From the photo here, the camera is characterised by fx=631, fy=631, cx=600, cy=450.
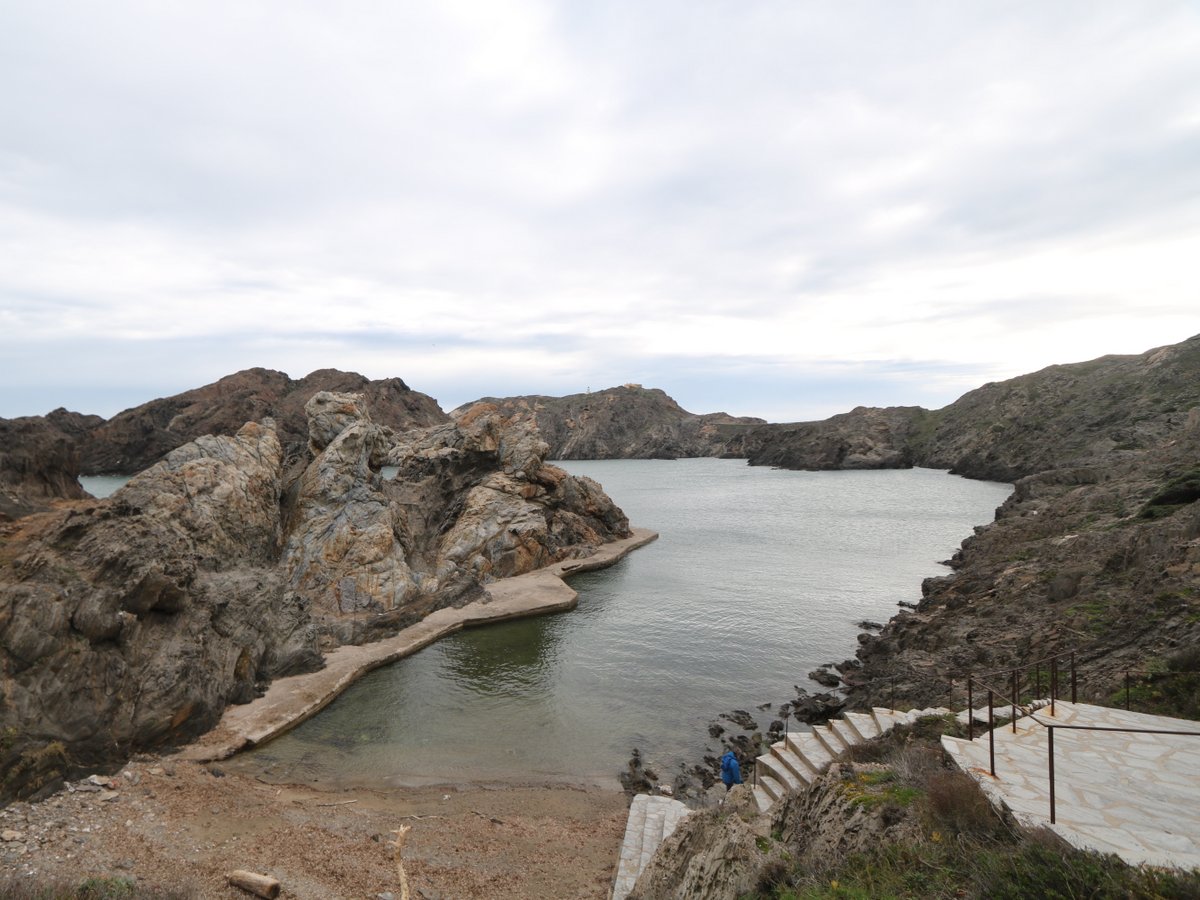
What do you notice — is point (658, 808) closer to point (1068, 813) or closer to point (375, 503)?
point (1068, 813)

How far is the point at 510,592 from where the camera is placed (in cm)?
3897

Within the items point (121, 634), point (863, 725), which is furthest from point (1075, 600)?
point (121, 634)

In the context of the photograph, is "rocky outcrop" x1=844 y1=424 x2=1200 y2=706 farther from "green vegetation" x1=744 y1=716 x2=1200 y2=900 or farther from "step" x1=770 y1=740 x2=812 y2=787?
"green vegetation" x1=744 y1=716 x2=1200 y2=900

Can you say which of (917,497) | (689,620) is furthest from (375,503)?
(917,497)

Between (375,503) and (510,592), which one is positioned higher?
(375,503)

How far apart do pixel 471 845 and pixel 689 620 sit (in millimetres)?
22054

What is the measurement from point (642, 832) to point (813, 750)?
4.35m

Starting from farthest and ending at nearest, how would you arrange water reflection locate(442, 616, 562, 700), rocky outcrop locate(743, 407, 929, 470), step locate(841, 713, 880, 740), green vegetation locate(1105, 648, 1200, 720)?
rocky outcrop locate(743, 407, 929, 470) < water reflection locate(442, 616, 562, 700) < step locate(841, 713, 880, 740) < green vegetation locate(1105, 648, 1200, 720)

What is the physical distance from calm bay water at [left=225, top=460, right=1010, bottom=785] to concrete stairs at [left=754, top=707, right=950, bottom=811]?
580 centimetres

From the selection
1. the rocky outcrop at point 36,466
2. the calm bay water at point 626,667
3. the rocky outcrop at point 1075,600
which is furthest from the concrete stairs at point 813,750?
the rocky outcrop at point 36,466

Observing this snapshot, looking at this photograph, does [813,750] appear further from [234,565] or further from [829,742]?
[234,565]

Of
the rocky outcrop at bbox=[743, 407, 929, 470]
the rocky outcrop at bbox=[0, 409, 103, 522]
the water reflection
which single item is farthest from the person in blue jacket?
the rocky outcrop at bbox=[743, 407, 929, 470]

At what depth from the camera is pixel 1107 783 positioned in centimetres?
788

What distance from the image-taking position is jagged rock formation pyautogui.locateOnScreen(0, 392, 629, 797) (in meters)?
15.7
